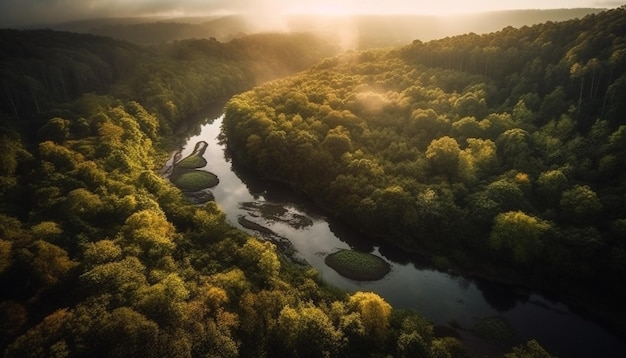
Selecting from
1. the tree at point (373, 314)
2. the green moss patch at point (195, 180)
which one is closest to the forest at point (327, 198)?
the tree at point (373, 314)

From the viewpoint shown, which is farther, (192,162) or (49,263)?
(192,162)

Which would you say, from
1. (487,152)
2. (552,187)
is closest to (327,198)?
(487,152)

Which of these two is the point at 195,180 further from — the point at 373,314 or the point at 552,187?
the point at 552,187

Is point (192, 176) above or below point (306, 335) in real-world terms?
above

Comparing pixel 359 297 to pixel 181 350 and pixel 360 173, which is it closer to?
pixel 181 350

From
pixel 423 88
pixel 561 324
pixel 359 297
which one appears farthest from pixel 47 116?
pixel 561 324
